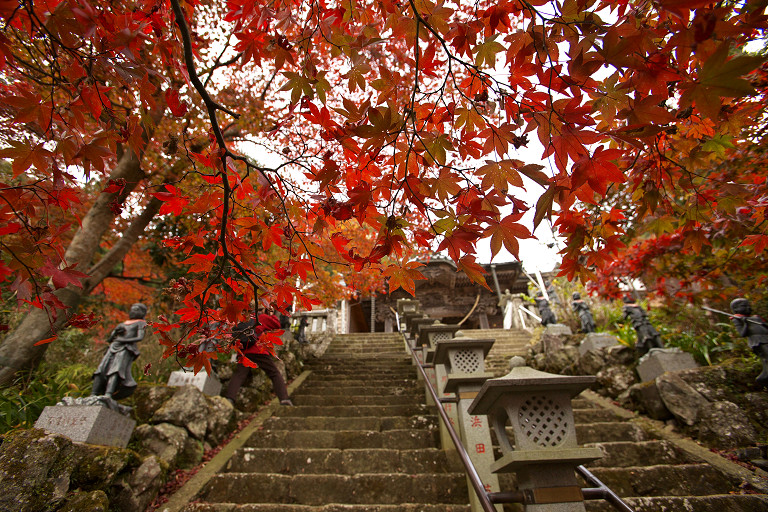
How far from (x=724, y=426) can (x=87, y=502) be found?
19.6ft

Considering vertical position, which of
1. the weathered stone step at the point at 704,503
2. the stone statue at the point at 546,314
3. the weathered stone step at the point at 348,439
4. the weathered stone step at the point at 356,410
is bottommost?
the weathered stone step at the point at 704,503

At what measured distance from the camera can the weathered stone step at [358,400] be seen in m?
5.45

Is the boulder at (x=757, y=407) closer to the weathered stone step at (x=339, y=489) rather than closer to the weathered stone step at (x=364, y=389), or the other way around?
the weathered stone step at (x=339, y=489)

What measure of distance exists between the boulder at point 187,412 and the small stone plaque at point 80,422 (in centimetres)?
66

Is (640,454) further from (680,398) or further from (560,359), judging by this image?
(560,359)

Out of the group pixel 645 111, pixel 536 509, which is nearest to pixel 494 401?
pixel 536 509

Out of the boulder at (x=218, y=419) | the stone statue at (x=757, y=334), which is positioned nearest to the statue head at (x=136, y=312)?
the boulder at (x=218, y=419)

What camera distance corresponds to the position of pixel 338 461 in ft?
12.1

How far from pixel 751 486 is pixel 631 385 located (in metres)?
2.08

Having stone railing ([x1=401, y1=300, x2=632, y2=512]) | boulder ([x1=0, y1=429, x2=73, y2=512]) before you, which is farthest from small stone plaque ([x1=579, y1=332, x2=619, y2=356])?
boulder ([x1=0, y1=429, x2=73, y2=512])

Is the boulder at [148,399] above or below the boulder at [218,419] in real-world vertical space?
→ above

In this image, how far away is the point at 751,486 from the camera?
3000 millimetres

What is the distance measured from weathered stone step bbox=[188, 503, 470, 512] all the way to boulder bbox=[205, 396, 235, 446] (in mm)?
1336

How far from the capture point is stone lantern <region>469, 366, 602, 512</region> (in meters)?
1.69
